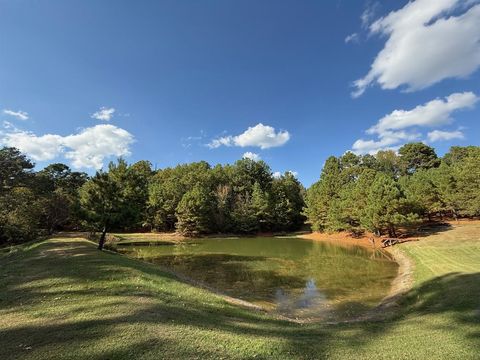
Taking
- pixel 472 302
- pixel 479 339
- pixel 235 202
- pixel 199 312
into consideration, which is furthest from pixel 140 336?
pixel 235 202

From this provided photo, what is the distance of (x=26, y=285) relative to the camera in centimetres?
1252

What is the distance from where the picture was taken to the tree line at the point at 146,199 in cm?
2558

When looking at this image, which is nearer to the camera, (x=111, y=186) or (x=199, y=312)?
(x=199, y=312)

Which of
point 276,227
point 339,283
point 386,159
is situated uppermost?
point 386,159

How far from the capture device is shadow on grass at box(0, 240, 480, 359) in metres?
6.35

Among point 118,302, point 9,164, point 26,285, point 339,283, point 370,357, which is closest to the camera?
point 370,357

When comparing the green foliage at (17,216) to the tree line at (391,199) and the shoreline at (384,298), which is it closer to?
the shoreline at (384,298)

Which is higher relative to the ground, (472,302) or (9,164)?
(9,164)

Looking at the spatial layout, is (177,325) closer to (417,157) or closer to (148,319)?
(148,319)

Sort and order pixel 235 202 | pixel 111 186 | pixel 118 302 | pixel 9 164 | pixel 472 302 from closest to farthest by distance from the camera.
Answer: pixel 118 302, pixel 472 302, pixel 111 186, pixel 9 164, pixel 235 202

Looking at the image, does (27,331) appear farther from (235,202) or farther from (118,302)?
(235,202)

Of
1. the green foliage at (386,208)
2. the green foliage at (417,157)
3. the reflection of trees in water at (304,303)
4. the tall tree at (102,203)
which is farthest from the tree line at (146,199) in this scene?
the green foliage at (417,157)

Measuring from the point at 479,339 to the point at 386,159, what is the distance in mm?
95206

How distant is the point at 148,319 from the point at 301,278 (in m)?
15.8
